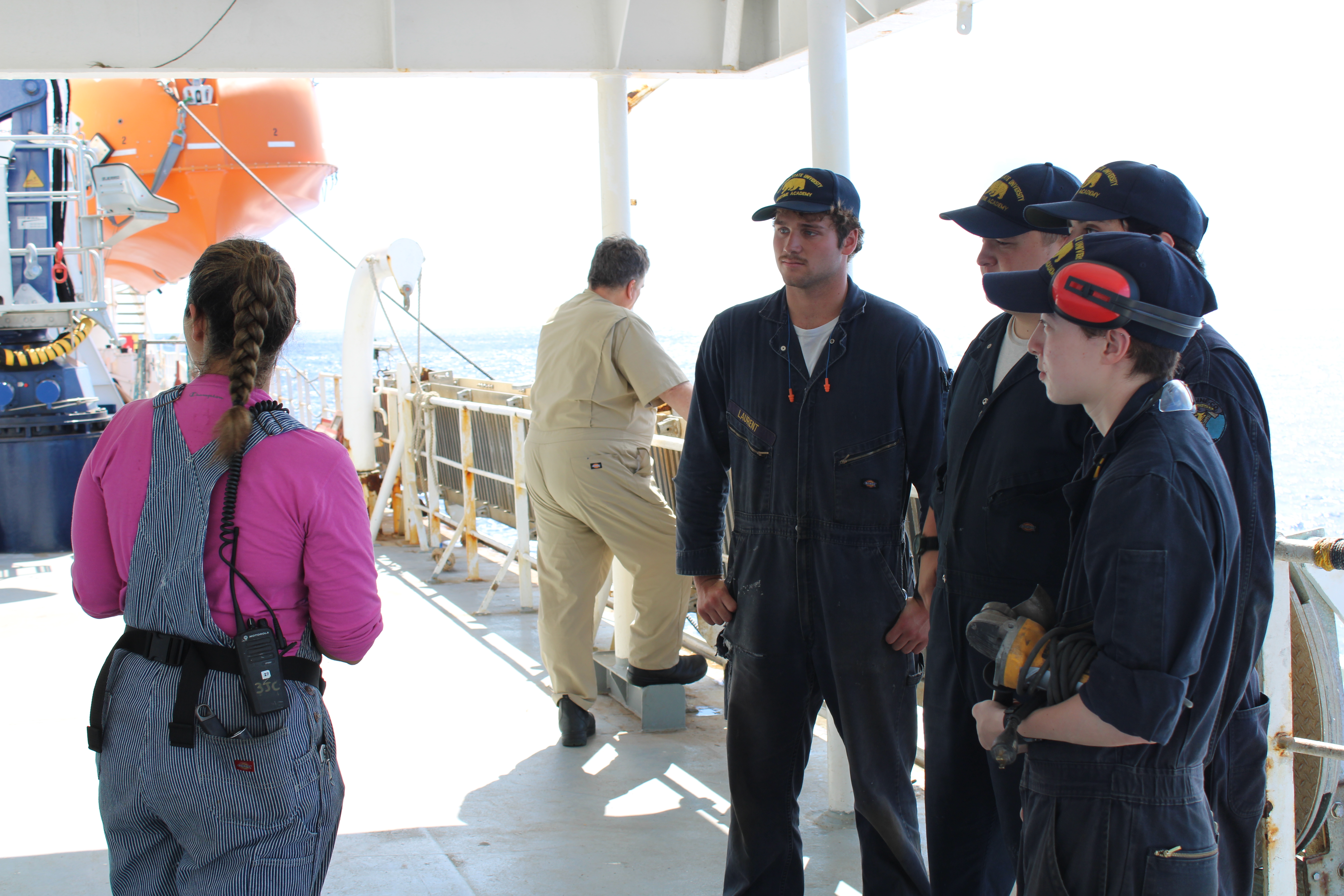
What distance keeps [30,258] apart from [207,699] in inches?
267

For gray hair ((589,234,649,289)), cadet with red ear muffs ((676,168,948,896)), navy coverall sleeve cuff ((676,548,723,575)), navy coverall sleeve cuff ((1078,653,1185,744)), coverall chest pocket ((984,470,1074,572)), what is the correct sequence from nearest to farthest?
navy coverall sleeve cuff ((1078,653,1185,744)) < coverall chest pocket ((984,470,1074,572)) < cadet with red ear muffs ((676,168,948,896)) < navy coverall sleeve cuff ((676,548,723,575)) < gray hair ((589,234,649,289))

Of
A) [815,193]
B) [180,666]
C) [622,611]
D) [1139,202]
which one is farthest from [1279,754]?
[622,611]

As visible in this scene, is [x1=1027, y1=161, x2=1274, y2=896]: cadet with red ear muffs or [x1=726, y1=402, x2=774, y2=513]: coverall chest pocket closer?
[x1=1027, y1=161, x2=1274, y2=896]: cadet with red ear muffs

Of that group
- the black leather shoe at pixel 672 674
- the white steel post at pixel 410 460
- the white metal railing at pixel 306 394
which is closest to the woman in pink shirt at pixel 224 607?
the black leather shoe at pixel 672 674

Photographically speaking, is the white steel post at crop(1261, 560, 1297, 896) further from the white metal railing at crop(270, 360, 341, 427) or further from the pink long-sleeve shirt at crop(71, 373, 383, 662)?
the white metal railing at crop(270, 360, 341, 427)

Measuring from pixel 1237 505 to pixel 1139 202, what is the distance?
2.06 feet

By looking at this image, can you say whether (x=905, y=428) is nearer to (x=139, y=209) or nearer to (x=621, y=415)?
(x=621, y=415)

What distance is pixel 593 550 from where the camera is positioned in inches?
173

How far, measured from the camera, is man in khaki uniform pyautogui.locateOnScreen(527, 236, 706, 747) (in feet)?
13.7

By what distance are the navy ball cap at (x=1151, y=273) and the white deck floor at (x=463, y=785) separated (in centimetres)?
211

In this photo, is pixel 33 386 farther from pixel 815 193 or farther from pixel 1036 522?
pixel 1036 522

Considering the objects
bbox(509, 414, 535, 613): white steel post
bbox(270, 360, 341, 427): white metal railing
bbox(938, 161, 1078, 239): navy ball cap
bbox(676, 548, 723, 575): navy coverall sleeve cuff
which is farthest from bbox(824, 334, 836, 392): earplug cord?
bbox(270, 360, 341, 427): white metal railing

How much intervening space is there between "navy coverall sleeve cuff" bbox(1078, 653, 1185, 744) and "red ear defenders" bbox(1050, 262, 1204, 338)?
0.50m

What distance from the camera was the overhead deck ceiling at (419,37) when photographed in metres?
4.37
